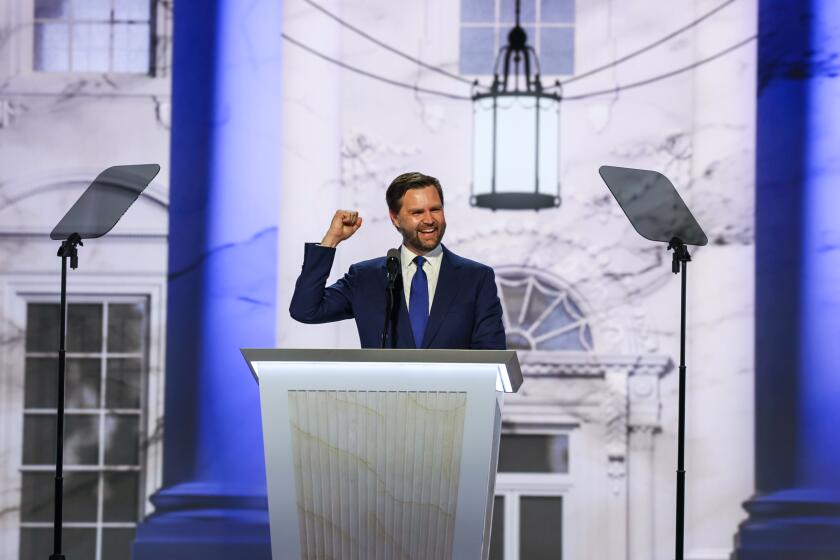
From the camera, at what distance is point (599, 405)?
15.2 ft

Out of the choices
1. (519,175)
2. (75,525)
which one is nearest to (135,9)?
(519,175)

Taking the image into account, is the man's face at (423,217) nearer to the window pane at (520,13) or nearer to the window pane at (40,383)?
the window pane at (520,13)

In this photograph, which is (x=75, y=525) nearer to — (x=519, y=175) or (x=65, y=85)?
(x=65, y=85)

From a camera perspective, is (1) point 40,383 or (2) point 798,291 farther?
(1) point 40,383

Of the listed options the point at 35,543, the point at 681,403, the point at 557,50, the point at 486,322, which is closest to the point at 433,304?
the point at 486,322

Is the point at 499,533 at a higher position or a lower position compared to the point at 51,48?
lower

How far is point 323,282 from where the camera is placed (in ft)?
8.70

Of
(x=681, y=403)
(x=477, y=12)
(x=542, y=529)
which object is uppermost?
(x=477, y=12)

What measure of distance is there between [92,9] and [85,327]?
1.29 m

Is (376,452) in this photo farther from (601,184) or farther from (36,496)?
(36,496)

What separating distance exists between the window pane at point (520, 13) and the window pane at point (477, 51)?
75 mm

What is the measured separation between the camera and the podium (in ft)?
7.61

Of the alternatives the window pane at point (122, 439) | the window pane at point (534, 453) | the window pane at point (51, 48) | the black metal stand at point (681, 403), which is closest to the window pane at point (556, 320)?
the window pane at point (534, 453)

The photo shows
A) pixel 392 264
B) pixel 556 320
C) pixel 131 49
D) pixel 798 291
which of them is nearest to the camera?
pixel 392 264
